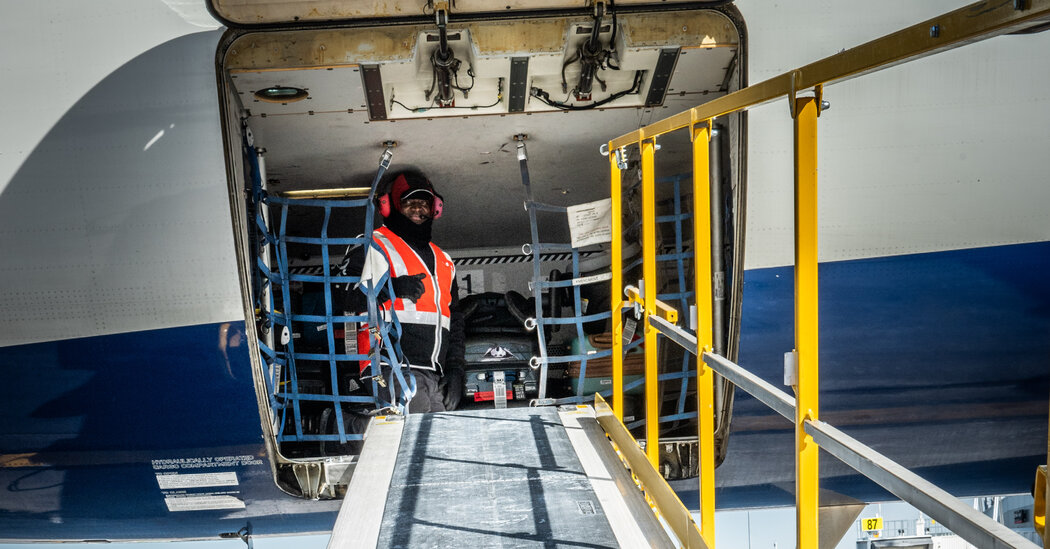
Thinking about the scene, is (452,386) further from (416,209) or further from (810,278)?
(810,278)

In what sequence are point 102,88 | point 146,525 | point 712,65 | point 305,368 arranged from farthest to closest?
point 305,368
point 146,525
point 712,65
point 102,88

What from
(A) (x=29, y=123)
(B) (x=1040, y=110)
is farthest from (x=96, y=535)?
(B) (x=1040, y=110)

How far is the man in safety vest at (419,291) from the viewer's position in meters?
5.31

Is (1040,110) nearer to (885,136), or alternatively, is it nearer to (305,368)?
(885,136)

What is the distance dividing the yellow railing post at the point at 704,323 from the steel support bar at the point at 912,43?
0.46 meters

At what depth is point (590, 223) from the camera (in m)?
5.56

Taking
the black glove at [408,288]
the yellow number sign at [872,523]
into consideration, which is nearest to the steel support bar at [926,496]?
the black glove at [408,288]

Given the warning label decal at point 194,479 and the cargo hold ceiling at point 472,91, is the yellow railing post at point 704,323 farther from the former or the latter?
the warning label decal at point 194,479

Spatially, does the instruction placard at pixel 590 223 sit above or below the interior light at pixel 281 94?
below

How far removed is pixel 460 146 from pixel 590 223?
113cm

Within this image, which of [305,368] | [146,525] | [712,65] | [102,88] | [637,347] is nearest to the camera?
[102,88]

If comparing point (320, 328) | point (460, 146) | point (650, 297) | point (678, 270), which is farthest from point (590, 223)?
point (650, 297)

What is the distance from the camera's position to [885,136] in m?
4.46

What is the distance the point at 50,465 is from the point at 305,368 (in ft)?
6.22
